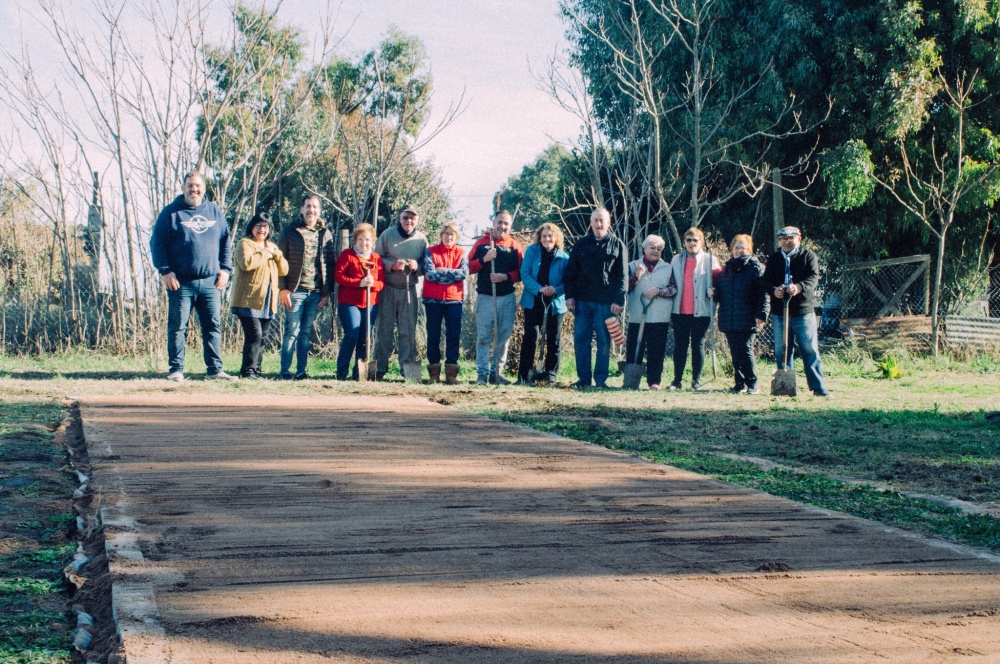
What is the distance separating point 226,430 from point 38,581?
3252 millimetres

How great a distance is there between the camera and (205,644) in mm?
2637

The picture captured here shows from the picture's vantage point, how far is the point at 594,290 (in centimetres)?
1070

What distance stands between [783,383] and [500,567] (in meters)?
7.41

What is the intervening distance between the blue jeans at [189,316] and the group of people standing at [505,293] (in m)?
0.03

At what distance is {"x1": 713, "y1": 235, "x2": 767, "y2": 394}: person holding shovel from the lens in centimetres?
1062

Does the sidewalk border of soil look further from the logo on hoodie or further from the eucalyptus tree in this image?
the eucalyptus tree

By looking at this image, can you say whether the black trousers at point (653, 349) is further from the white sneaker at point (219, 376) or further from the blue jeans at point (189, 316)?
the blue jeans at point (189, 316)

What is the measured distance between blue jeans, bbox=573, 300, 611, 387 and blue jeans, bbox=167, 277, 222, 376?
3.62 metres

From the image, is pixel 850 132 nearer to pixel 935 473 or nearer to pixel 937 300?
pixel 937 300

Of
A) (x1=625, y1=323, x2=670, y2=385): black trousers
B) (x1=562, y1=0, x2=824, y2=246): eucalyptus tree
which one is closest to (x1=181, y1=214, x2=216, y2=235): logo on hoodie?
(x1=625, y1=323, x2=670, y2=385): black trousers

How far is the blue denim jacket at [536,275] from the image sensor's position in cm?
1079

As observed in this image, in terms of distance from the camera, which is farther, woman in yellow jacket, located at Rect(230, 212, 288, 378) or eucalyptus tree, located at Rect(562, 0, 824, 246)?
eucalyptus tree, located at Rect(562, 0, 824, 246)

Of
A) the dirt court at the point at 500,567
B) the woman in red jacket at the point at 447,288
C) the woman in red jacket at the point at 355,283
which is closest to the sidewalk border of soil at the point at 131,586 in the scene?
the dirt court at the point at 500,567

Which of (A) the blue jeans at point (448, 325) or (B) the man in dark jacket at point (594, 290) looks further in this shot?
(A) the blue jeans at point (448, 325)
